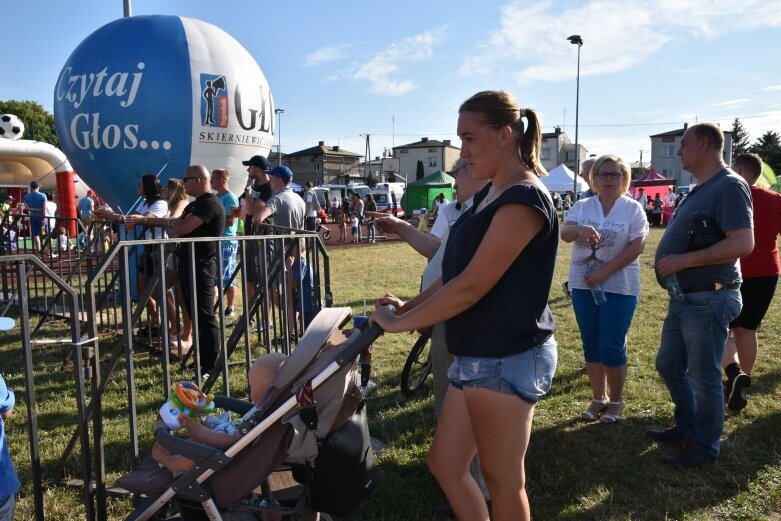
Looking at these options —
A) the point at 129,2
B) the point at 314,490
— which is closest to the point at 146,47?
the point at 129,2

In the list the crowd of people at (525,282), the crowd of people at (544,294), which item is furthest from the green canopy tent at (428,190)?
the crowd of people at (544,294)

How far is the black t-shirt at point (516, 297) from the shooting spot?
196cm

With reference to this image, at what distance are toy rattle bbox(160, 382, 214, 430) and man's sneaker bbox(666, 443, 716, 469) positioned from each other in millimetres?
2896

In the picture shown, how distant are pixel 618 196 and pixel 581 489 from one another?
211 centimetres

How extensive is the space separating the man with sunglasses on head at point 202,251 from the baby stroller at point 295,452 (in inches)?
114

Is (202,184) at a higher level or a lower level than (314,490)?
higher

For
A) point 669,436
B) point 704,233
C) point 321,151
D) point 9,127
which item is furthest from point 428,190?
point 321,151

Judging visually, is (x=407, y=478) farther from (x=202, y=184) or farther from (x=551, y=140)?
(x=551, y=140)

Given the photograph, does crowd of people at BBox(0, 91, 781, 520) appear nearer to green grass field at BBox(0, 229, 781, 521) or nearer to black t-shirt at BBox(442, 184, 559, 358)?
black t-shirt at BBox(442, 184, 559, 358)

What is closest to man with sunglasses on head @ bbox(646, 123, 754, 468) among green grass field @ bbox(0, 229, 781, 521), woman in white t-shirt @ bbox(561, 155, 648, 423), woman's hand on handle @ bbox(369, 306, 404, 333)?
green grass field @ bbox(0, 229, 781, 521)

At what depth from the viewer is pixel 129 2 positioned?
10.7m

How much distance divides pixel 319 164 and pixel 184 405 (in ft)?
275

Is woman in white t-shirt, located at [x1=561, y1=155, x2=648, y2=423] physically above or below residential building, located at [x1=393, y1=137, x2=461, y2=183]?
below

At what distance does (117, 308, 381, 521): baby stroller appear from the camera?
7.45ft
